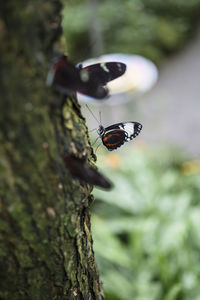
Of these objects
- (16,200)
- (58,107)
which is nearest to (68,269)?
(16,200)

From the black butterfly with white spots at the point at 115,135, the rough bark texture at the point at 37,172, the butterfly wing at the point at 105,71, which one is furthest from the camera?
the black butterfly with white spots at the point at 115,135

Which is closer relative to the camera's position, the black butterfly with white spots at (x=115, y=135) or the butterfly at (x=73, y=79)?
the butterfly at (x=73, y=79)

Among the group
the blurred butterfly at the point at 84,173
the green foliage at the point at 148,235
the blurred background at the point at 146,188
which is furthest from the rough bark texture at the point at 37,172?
the green foliage at the point at 148,235

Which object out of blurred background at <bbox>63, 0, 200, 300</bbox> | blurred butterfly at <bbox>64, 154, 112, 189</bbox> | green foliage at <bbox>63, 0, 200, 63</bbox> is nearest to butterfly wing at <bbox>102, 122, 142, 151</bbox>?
blurred background at <bbox>63, 0, 200, 300</bbox>

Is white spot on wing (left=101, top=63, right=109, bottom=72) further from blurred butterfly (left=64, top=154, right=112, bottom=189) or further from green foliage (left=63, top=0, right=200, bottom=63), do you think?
green foliage (left=63, top=0, right=200, bottom=63)

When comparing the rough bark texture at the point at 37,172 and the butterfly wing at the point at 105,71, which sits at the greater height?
the butterfly wing at the point at 105,71

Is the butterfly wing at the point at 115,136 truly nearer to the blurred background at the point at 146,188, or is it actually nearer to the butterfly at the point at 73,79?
the blurred background at the point at 146,188

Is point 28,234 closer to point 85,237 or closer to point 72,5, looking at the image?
point 85,237

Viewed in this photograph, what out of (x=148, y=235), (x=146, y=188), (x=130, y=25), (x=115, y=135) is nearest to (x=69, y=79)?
→ (x=115, y=135)
